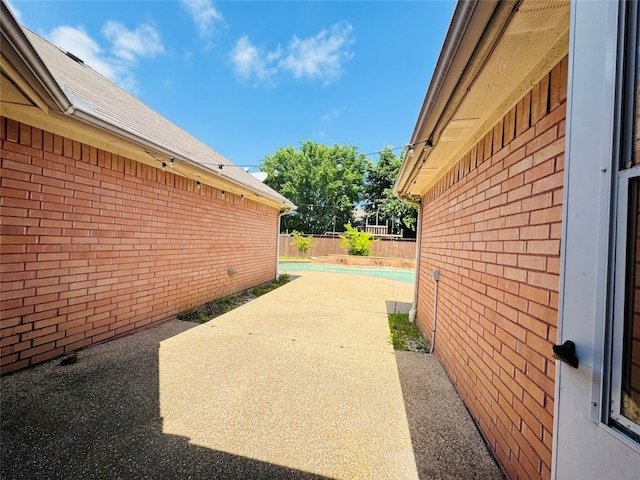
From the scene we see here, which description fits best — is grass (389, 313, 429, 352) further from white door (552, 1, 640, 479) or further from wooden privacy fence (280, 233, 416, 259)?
wooden privacy fence (280, 233, 416, 259)

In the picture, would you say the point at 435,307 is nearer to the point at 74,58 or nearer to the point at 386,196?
the point at 74,58

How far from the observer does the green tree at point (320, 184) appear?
33.0 m

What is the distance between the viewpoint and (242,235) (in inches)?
318

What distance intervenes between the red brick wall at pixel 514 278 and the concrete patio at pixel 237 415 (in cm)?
41

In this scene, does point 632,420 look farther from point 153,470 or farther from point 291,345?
point 291,345

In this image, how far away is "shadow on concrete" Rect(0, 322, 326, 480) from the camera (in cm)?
181

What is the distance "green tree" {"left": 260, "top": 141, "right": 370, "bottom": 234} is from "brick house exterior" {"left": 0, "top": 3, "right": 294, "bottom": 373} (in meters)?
27.7

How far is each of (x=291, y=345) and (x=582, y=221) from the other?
3879mm

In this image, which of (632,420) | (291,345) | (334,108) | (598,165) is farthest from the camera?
(334,108)

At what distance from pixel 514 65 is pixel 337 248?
73.8 ft

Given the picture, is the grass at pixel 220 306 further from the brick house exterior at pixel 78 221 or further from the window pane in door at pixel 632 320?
the window pane in door at pixel 632 320

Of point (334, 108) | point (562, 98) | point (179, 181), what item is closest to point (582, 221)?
point (562, 98)

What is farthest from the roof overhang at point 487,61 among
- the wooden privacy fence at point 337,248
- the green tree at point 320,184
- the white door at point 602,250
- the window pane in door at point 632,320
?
the green tree at point 320,184

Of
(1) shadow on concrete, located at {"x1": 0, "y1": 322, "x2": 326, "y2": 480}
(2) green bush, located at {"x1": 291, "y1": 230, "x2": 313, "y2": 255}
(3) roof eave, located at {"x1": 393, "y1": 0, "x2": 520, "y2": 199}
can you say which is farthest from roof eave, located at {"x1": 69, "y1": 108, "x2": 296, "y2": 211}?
(2) green bush, located at {"x1": 291, "y1": 230, "x2": 313, "y2": 255}
